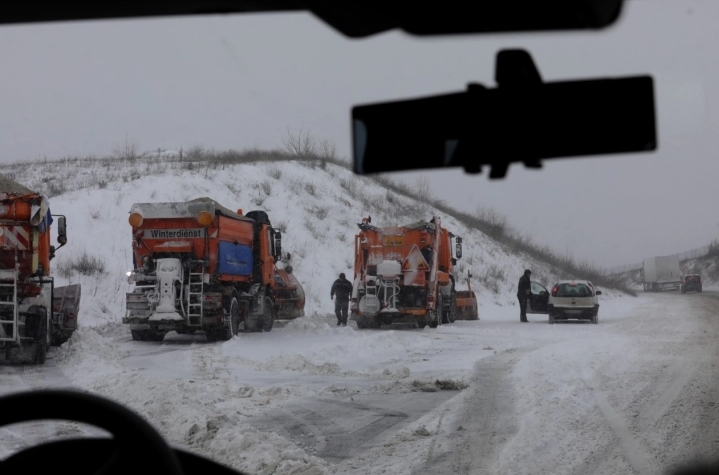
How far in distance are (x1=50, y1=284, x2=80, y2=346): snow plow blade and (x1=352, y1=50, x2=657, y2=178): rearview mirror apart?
1361 centimetres

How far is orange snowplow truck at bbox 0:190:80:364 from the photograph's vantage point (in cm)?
1405

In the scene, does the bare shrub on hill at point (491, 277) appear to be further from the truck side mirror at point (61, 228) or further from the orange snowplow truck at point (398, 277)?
the truck side mirror at point (61, 228)

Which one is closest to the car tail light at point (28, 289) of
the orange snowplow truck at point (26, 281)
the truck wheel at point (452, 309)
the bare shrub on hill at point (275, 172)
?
the orange snowplow truck at point (26, 281)

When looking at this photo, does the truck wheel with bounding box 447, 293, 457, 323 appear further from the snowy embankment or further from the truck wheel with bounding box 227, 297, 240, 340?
the truck wheel with bounding box 227, 297, 240, 340

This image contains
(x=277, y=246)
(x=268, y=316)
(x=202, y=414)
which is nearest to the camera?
(x=202, y=414)

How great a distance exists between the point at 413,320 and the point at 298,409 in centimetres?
1434

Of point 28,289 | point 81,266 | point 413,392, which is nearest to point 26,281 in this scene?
point 28,289

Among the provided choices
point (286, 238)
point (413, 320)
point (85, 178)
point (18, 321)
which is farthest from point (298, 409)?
point (85, 178)

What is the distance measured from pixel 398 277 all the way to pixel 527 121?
816 inches

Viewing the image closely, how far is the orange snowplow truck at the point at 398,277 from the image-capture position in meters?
23.7

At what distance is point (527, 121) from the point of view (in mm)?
3182

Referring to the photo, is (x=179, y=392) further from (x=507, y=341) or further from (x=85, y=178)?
(x=85, y=178)

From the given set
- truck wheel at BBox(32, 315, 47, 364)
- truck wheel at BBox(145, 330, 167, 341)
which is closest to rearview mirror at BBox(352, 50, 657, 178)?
truck wheel at BBox(32, 315, 47, 364)

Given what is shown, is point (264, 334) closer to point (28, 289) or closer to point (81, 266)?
point (28, 289)
